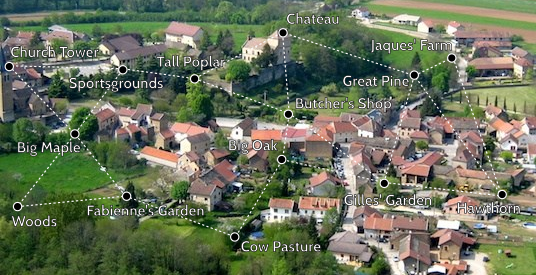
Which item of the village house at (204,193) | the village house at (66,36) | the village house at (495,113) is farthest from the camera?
the village house at (66,36)

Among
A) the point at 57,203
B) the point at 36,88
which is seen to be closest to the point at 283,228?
the point at 57,203

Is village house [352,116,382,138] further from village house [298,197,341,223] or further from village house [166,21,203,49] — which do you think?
village house [166,21,203,49]

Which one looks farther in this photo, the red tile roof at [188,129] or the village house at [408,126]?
the village house at [408,126]

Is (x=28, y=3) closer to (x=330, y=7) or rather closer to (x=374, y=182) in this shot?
(x=330, y=7)

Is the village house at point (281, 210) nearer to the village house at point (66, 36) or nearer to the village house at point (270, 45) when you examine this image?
the village house at point (270, 45)

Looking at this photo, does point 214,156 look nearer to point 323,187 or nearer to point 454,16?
point 323,187

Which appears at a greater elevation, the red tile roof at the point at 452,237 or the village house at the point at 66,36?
the village house at the point at 66,36

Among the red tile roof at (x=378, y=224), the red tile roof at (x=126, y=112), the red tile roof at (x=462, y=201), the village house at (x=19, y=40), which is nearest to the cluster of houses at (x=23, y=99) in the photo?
the red tile roof at (x=126, y=112)

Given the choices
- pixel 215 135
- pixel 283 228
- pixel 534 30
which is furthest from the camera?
pixel 534 30
